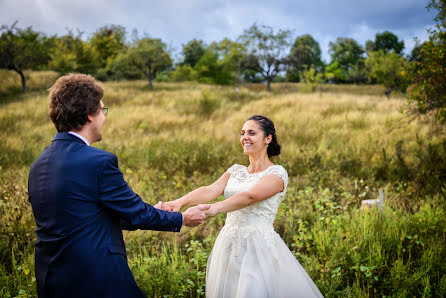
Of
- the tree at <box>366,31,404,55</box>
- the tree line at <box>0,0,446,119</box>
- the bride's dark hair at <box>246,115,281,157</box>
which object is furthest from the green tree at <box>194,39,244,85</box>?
the bride's dark hair at <box>246,115,281,157</box>

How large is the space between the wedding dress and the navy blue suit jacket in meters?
0.92

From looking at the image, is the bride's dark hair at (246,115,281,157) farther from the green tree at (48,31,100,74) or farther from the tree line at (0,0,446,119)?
the green tree at (48,31,100,74)

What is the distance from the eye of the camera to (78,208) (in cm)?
206

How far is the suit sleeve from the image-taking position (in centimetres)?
214

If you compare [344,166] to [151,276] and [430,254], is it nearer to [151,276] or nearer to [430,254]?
[430,254]

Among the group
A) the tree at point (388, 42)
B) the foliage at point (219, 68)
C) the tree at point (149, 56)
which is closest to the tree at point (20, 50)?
the tree at point (149, 56)

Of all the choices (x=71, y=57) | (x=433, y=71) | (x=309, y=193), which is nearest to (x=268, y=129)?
(x=309, y=193)

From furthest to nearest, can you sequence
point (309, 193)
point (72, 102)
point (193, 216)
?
point (309, 193), point (193, 216), point (72, 102)

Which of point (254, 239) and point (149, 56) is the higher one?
point (149, 56)

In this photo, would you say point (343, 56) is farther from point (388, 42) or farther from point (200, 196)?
point (200, 196)

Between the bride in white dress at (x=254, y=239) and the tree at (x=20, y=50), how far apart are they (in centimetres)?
2995

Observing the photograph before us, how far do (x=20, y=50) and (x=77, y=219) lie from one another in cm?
3169

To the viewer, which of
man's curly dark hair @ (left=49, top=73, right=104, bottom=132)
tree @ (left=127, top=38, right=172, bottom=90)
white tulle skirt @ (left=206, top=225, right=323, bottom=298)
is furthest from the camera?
tree @ (left=127, top=38, right=172, bottom=90)

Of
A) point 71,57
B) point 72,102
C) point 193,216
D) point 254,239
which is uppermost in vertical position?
point 71,57
